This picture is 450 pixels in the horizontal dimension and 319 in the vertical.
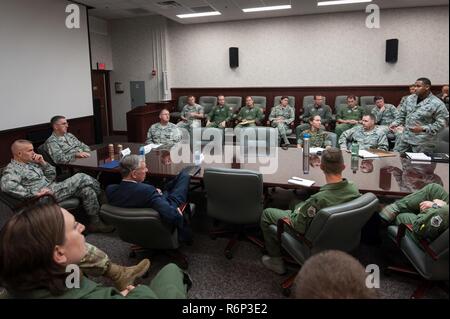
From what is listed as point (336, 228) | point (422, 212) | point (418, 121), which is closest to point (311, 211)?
point (336, 228)

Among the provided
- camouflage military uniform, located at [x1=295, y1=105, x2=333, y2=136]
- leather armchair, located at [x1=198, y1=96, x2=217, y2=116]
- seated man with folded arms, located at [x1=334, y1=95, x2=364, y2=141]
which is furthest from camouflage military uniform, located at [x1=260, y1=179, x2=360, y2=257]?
leather armchair, located at [x1=198, y1=96, x2=217, y2=116]

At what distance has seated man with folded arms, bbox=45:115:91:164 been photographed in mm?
3701

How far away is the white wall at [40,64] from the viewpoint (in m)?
5.54

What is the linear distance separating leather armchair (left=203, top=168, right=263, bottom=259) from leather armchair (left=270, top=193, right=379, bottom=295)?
19.4 inches

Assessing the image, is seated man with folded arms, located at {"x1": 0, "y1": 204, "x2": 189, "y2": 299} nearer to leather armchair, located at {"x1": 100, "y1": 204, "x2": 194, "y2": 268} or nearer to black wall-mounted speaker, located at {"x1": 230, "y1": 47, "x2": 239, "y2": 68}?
leather armchair, located at {"x1": 100, "y1": 204, "x2": 194, "y2": 268}

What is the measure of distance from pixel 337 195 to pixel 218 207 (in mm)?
1045

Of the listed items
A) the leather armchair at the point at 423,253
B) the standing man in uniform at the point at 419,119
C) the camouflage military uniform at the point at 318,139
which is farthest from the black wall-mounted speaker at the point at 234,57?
the leather armchair at the point at 423,253

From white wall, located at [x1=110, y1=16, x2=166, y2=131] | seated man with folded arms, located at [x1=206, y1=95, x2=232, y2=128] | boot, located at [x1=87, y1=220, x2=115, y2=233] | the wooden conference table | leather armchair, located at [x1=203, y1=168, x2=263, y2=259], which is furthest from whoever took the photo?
white wall, located at [x1=110, y1=16, x2=166, y2=131]

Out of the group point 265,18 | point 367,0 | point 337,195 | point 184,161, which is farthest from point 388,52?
point 337,195

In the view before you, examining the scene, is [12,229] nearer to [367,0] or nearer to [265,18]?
[367,0]

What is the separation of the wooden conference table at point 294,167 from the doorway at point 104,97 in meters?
5.34

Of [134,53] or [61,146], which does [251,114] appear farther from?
[61,146]

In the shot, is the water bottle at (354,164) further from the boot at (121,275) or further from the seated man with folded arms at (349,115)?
the seated man with folded arms at (349,115)

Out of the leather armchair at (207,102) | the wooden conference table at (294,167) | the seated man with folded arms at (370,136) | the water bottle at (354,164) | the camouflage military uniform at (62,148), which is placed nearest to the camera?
the wooden conference table at (294,167)
